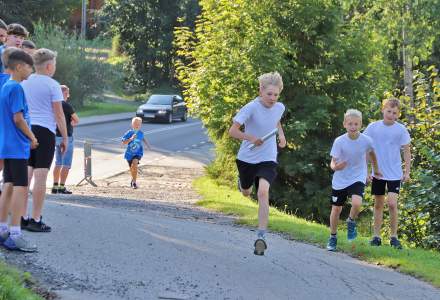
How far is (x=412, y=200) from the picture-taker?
1153 cm

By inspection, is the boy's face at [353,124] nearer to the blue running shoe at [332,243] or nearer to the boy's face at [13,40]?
the blue running shoe at [332,243]

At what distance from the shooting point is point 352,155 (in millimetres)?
9320

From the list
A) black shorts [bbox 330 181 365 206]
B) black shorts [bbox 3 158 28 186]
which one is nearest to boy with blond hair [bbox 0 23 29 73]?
black shorts [bbox 3 158 28 186]

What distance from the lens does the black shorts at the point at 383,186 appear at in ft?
32.2

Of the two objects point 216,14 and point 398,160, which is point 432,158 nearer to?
point 398,160

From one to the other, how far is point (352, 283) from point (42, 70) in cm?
385

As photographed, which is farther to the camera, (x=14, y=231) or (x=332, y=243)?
(x=332, y=243)

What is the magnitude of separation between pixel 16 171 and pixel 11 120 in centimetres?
46

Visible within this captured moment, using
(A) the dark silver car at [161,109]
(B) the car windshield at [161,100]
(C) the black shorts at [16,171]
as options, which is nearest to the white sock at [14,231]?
(C) the black shorts at [16,171]

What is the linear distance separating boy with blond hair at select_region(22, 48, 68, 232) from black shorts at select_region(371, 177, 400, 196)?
3.78m

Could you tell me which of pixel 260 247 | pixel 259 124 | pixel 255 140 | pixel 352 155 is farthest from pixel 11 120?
pixel 352 155

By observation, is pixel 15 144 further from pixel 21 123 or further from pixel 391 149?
pixel 391 149

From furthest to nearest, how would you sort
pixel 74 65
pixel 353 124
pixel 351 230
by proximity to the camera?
1. pixel 74 65
2. pixel 351 230
3. pixel 353 124

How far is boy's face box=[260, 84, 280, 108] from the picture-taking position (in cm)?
820
